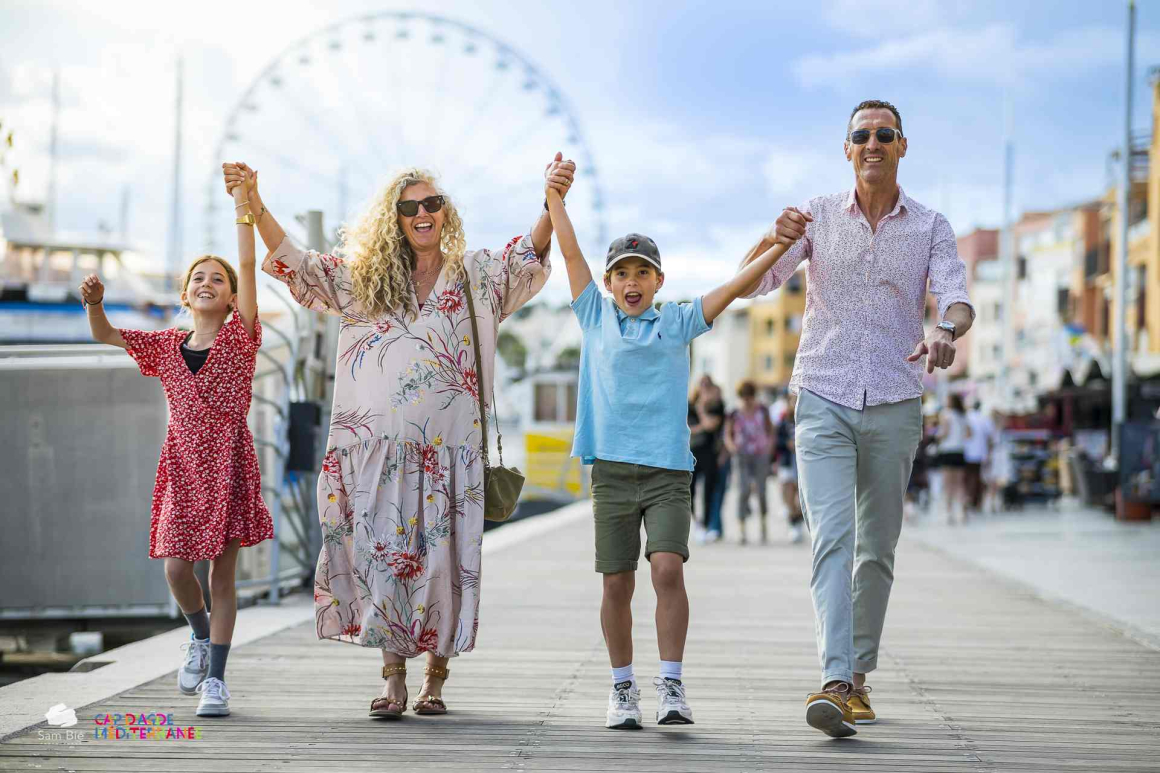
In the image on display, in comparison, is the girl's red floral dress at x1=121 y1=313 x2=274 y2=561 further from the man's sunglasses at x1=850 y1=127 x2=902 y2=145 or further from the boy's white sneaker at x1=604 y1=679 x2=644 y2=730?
the man's sunglasses at x1=850 y1=127 x2=902 y2=145

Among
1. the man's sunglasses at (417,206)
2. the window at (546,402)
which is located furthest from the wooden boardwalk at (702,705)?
the window at (546,402)

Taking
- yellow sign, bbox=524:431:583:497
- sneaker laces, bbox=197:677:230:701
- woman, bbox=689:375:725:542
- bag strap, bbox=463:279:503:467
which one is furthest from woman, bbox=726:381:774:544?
yellow sign, bbox=524:431:583:497

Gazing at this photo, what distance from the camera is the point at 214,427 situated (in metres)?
4.71

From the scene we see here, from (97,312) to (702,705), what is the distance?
8.24 feet

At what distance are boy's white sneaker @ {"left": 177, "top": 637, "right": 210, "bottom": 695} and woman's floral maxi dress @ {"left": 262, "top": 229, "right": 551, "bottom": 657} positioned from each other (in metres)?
0.54

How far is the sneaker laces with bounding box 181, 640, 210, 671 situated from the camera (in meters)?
4.73

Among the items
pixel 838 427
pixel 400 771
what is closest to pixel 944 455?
pixel 838 427

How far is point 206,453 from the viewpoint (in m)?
4.70

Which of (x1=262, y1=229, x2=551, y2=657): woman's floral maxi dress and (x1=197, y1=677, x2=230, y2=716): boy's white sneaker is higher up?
(x1=262, y1=229, x2=551, y2=657): woman's floral maxi dress

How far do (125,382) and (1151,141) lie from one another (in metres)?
32.8

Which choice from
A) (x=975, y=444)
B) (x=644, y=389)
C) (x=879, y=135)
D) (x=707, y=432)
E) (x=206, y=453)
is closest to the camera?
(x=644, y=389)

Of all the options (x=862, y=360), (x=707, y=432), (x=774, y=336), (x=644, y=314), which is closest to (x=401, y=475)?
(x=644, y=314)

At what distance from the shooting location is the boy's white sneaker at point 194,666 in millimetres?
4707

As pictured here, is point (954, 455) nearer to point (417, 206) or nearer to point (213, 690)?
point (417, 206)
